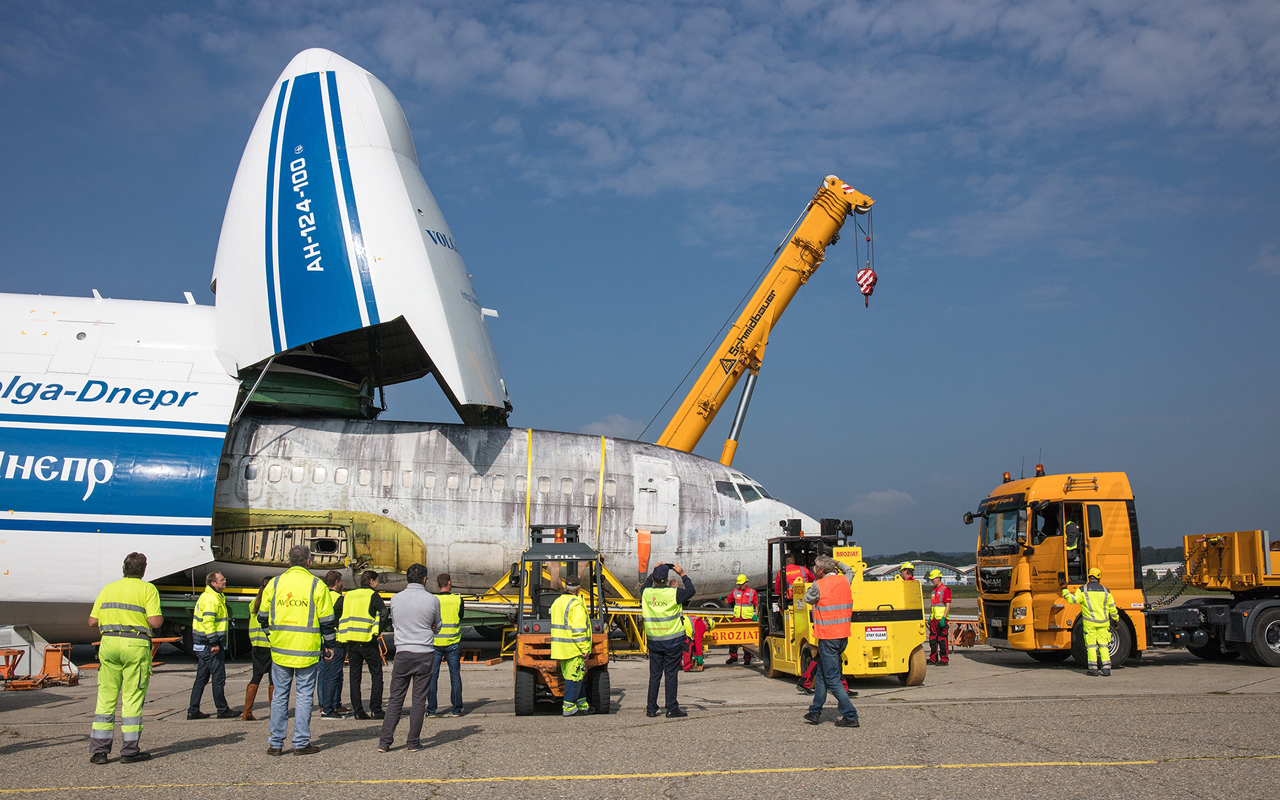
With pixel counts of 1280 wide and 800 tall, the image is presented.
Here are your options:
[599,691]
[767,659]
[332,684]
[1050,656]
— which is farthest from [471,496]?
[1050,656]

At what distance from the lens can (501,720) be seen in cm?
1009

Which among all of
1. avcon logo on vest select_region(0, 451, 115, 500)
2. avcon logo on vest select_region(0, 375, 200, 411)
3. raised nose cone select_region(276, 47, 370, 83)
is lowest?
avcon logo on vest select_region(0, 451, 115, 500)

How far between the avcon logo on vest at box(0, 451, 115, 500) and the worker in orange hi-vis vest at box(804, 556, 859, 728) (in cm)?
1370

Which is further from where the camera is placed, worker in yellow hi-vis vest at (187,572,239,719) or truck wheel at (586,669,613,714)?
worker in yellow hi-vis vest at (187,572,239,719)

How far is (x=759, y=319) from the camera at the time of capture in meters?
25.4

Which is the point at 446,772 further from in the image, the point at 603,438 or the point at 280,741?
the point at 603,438

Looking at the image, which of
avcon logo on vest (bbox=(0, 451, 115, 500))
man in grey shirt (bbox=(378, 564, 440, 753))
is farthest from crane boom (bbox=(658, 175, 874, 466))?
man in grey shirt (bbox=(378, 564, 440, 753))

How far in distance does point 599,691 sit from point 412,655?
9.75 feet

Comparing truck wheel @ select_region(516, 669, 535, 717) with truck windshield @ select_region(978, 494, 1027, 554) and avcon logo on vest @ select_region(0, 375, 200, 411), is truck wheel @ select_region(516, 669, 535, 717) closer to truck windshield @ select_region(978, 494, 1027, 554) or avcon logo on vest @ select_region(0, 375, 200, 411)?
truck windshield @ select_region(978, 494, 1027, 554)

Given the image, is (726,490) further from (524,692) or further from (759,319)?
(524,692)

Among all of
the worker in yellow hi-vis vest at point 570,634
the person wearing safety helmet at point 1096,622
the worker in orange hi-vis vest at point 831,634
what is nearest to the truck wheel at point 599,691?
the worker in yellow hi-vis vest at point 570,634

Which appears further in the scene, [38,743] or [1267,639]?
[1267,639]

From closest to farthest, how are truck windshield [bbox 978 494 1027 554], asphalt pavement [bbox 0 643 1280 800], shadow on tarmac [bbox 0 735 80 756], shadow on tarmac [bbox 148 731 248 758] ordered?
asphalt pavement [bbox 0 643 1280 800], shadow on tarmac [bbox 148 731 248 758], shadow on tarmac [bbox 0 735 80 756], truck windshield [bbox 978 494 1027 554]

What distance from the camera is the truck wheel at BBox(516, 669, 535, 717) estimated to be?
10266 millimetres
